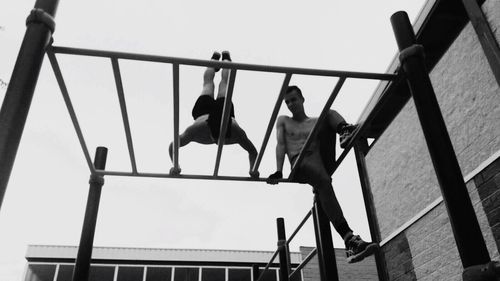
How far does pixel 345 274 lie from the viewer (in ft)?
53.0

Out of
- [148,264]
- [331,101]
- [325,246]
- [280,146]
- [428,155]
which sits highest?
[148,264]

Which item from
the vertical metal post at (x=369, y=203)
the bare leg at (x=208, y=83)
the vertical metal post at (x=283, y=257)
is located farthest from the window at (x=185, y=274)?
the bare leg at (x=208, y=83)

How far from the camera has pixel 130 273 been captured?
1777cm

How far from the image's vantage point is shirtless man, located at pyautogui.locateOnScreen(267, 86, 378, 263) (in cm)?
324

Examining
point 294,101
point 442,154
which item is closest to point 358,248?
point 442,154

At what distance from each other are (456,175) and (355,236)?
4.52ft

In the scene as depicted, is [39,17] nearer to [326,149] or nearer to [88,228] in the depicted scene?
[88,228]

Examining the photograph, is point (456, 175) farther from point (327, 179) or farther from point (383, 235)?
point (383, 235)

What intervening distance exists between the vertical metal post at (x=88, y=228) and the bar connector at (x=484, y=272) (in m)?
3.02

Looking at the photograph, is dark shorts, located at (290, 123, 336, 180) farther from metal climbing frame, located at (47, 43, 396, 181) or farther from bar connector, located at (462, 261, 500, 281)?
bar connector, located at (462, 261, 500, 281)

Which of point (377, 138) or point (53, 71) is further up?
point (377, 138)

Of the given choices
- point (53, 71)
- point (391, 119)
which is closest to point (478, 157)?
point (391, 119)

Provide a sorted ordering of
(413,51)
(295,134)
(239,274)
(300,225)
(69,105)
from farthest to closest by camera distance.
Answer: (239,274), (300,225), (295,134), (69,105), (413,51)

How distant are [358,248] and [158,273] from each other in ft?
53.2
